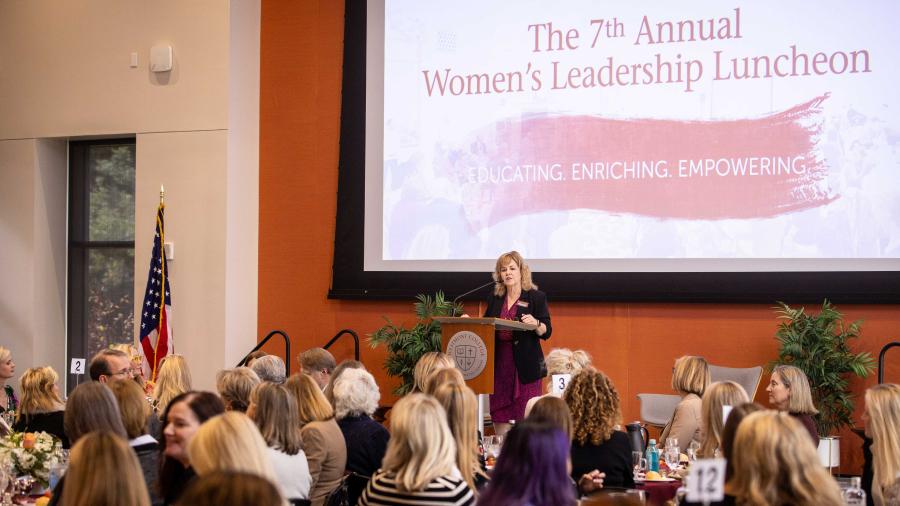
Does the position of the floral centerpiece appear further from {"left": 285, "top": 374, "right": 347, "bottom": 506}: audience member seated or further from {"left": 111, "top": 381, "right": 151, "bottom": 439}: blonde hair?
{"left": 285, "top": 374, "right": 347, "bottom": 506}: audience member seated

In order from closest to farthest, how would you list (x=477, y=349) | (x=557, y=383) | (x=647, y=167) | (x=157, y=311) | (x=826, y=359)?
(x=557, y=383) → (x=477, y=349) → (x=826, y=359) → (x=647, y=167) → (x=157, y=311)

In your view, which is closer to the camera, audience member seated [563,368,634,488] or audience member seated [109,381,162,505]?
audience member seated [109,381,162,505]

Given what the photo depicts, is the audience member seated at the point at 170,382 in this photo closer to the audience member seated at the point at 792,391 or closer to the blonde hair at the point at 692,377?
the blonde hair at the point at 692,377

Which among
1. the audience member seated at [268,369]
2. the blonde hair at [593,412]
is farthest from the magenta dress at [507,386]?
the blonde hair at [593,412]

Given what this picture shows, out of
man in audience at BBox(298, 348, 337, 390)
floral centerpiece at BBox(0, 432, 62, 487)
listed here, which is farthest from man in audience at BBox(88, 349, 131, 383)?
floral centerpiece at BBox(0, 432, 62, 487)

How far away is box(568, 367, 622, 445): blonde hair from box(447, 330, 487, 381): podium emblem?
2203 mm

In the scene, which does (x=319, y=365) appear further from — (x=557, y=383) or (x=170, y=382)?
(x=557, y=383)

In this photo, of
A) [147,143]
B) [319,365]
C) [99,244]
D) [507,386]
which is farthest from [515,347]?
[99,244]

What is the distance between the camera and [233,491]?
7.13ft

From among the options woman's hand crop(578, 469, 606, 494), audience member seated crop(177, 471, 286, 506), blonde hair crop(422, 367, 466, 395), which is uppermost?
audience member seated crop(177, 471, 286, 506)

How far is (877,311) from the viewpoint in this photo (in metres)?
8.01

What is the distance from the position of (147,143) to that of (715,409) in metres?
6.93

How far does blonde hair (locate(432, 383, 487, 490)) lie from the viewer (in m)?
4.08

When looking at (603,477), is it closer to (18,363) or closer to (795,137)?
(795,137)
